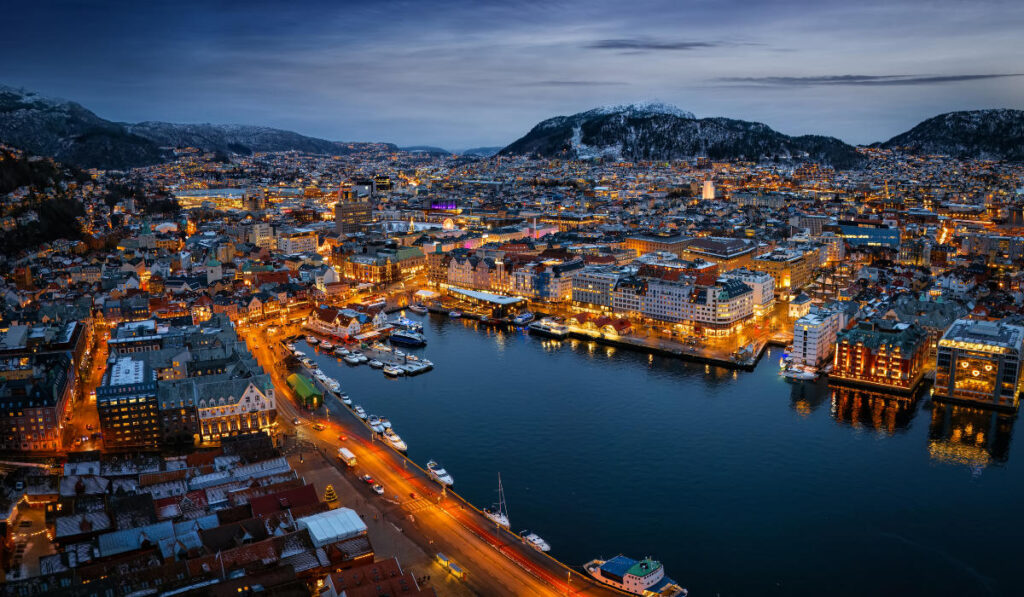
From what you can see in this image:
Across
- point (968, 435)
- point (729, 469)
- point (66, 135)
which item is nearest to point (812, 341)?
point (968, 435)

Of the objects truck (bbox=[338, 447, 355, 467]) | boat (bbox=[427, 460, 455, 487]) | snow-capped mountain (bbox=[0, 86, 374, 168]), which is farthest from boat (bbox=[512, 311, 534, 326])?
snow-capped mountain (bbox=[0, 86, 374, 168])

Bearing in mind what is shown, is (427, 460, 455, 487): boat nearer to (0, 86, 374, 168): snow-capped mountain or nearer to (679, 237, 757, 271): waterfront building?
(679, 237, 757, 271): waterfront building

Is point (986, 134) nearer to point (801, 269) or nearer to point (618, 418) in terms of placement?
point (801, 269)

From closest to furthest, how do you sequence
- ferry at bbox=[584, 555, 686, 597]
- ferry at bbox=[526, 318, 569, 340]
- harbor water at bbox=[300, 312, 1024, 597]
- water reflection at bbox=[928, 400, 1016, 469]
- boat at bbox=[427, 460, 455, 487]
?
ferry at bbox=[584, 555, 686, 597], harbor water at bbox=[300, 312, 1024, 597], boat at bbox=[427, 460, 455, 487], water reflection at bbox=[928, 400, 1016, 469], ferry at bbox=[526, 318, 569, 340]

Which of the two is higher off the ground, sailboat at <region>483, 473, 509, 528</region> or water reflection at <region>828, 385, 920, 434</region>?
sailboat at <region>483, 473, 509, 528</region>

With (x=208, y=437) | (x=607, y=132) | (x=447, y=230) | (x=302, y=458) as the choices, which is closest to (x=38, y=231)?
(x=447, y=230)

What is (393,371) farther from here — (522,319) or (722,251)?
(722,251)

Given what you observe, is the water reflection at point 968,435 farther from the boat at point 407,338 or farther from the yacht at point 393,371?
the boat at point 407,338
